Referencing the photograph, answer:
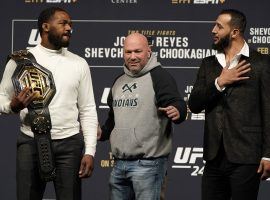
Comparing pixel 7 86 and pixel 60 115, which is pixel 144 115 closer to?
pixel 60 115

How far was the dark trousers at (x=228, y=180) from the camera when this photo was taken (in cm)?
387

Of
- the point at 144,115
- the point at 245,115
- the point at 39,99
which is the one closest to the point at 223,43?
the point at 245,115

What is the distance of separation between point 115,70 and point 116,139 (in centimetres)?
183

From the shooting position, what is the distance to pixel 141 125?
4.02 metres

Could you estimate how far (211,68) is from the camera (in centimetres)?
406

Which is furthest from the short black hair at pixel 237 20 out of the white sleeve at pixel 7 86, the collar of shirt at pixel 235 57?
the white sleeve at pixel 7 86

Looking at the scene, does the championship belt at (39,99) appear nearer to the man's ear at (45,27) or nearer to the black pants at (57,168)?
the black pants at (57,168)

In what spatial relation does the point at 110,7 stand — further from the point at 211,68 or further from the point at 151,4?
the point at 211,68

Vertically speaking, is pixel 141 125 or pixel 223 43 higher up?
pixel 223 43

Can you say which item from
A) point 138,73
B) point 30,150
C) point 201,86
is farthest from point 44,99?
point 201,86

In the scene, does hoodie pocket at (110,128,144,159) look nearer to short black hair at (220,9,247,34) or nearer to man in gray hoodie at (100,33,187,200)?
man in gray hoodie at (100,33,187,200)

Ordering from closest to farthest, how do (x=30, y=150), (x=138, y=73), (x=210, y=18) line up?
(x=30, y=150) < (x=138, y=73) < (x=210, y=18)

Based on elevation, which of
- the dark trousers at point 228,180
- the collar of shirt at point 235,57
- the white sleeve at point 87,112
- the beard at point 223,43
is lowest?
the dark trousers at point 228,180

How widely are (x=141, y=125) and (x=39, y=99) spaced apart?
0.60 metres
